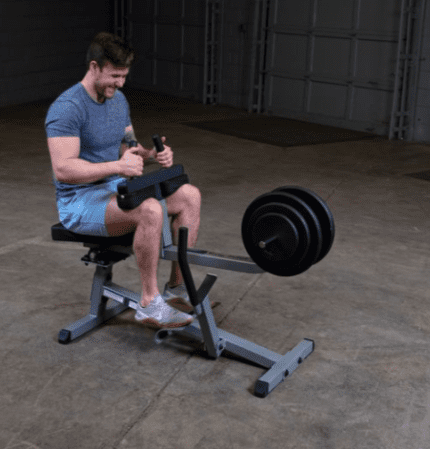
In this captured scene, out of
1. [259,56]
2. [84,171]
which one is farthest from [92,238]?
[259,56]

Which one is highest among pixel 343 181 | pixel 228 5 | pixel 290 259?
pixel 228 5

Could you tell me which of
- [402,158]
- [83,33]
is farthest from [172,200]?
[83,33]

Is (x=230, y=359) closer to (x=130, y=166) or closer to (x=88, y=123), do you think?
(x=130, y=166)

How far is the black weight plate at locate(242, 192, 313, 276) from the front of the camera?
223 centimetres

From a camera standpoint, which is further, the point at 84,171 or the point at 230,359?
the point at 230,359

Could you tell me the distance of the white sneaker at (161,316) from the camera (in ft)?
8.27

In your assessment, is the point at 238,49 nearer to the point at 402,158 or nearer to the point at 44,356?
the point at 402,158

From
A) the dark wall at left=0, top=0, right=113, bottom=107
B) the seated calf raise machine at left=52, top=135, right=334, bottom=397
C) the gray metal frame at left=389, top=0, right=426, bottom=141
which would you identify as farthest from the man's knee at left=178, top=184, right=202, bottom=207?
the dark wall at left=0, top=0, right=113, bottom=107

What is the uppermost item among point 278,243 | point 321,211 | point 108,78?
point 108,78

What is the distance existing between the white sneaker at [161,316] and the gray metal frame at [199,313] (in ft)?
0.24

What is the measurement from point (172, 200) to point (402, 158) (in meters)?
4.03

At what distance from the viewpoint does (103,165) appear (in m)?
2.46

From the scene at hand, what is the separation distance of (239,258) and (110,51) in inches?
33.9

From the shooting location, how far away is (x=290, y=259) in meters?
2.26
